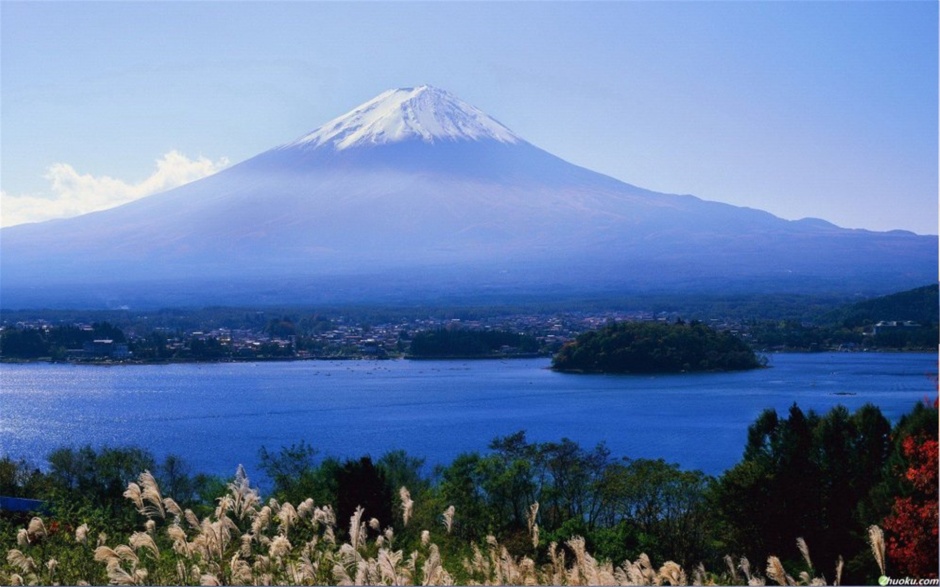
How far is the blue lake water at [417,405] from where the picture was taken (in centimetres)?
1770

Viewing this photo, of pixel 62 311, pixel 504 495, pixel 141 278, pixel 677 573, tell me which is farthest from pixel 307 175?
pixel 677 573

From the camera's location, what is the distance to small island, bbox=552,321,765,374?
2848cm

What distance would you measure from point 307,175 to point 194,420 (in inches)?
2042

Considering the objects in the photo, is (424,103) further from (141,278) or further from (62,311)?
(62,311)

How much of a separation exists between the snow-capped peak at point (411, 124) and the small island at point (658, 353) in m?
44.9

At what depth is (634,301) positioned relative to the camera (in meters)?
45.2

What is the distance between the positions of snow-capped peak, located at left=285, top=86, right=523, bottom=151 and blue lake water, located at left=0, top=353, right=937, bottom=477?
140 ft

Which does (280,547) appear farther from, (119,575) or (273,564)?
(119,575)

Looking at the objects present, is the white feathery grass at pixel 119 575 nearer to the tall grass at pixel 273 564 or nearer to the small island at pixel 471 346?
the tall grass at pixel 273 564

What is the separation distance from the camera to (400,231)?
236 ft

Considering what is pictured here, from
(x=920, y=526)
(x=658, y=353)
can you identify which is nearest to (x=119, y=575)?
(x=920, y=526)

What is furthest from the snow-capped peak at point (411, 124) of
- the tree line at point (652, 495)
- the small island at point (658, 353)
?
the tree line at point (652, 495)

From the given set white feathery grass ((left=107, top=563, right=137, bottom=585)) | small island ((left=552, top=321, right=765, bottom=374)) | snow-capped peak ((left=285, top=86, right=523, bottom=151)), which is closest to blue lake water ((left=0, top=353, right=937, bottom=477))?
small island ((left=552, top=321, right=765, bottom=374))

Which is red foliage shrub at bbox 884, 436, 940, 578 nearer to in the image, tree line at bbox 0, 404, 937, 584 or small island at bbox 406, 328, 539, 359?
tree line at bbox 0, 404, 937, 584
